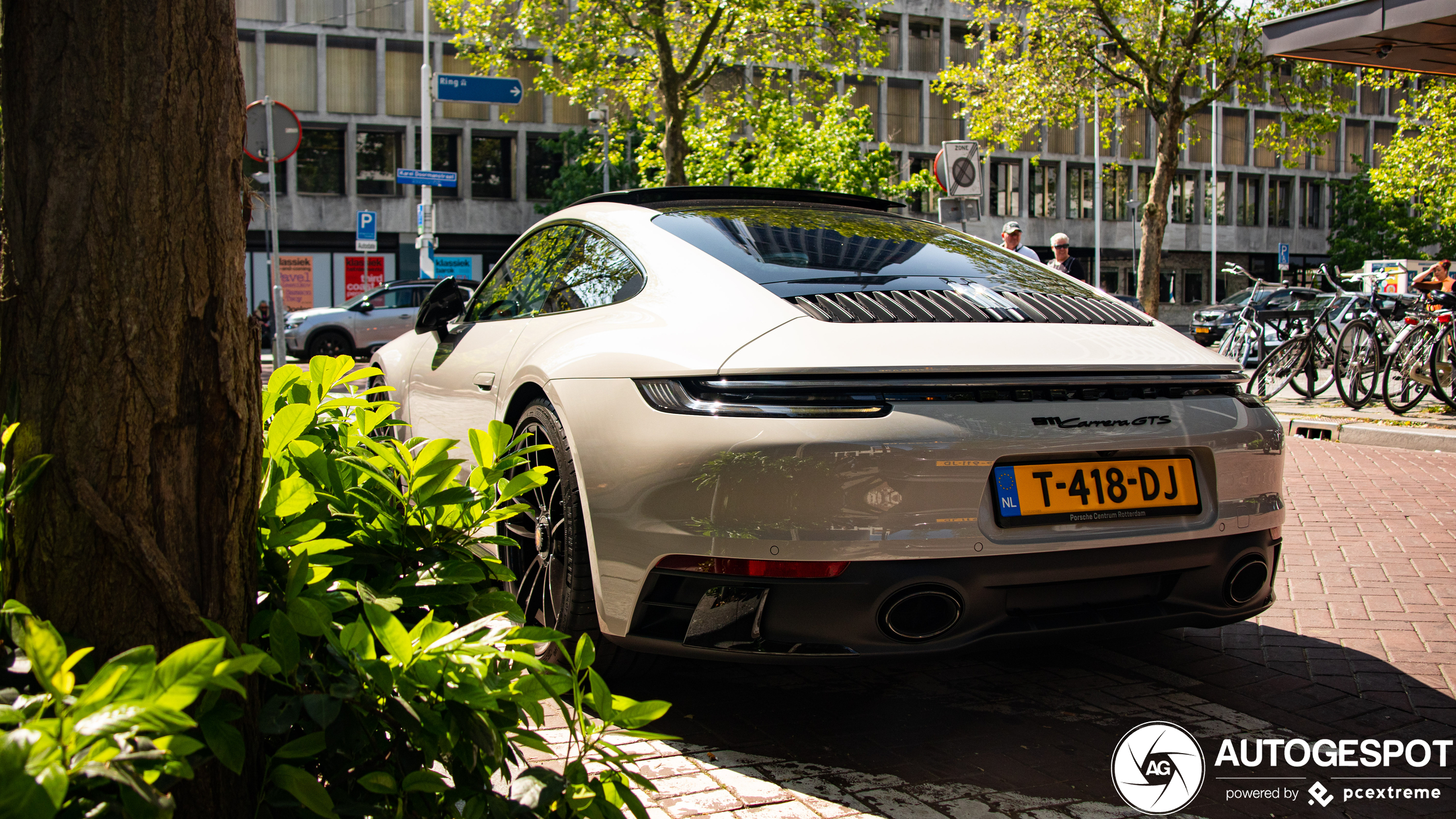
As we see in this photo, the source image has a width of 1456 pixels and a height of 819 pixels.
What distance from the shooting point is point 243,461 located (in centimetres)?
175

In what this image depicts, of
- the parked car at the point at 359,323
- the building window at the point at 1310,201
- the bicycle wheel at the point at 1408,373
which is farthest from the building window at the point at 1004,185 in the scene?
the bicycle wheel at the point at 1408,373

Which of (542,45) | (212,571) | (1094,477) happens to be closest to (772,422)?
(1094,477)

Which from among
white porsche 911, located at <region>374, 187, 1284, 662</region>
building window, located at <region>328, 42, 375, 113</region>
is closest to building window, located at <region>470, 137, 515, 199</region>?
building window, located at <region>328, 42, 375, 113</region>

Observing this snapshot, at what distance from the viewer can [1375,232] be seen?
5741 centimetres

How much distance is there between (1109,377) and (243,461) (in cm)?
201

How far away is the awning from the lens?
10539mm

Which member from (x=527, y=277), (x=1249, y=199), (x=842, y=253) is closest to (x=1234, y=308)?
(x=527, y=277)

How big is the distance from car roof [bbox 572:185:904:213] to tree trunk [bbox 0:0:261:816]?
2.31 meters

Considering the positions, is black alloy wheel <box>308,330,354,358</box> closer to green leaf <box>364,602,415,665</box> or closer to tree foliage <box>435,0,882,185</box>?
tree foliage <box>435,0,882,185</box>

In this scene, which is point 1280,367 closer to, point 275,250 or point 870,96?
point 275,250

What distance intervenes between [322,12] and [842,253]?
41661 millimetres

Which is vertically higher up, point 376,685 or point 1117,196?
point 1117,196

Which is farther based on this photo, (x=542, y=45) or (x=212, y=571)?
(x=542, y=45)

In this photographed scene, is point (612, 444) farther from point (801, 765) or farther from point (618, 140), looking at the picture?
point (618, 140)
